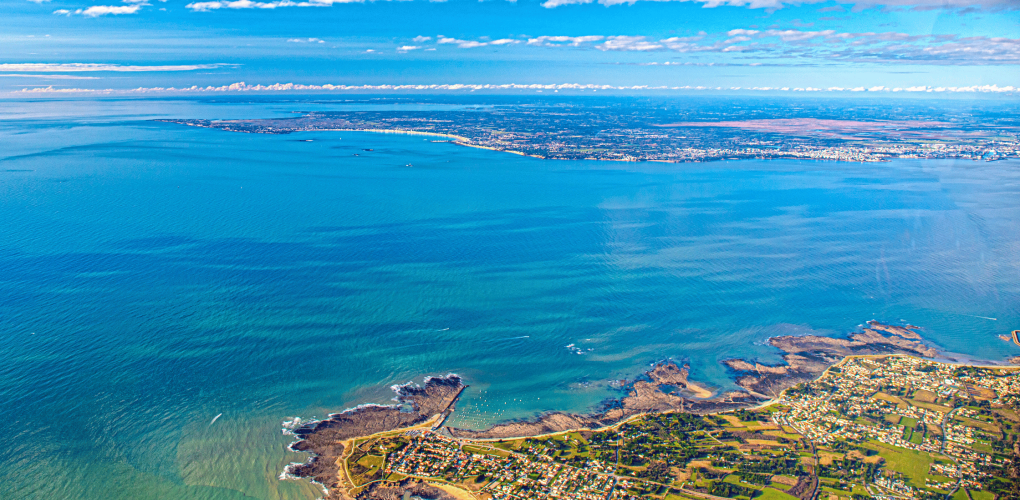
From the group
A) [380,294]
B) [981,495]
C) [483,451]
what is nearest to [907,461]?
[981,495]

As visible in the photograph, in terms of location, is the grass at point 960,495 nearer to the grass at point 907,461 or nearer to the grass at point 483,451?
the grass at point 907,461

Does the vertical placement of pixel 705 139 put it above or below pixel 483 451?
above

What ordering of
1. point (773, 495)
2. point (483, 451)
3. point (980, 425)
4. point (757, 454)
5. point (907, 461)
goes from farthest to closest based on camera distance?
point (980, 425) < point (483, 451) < point (757, 454) < point (907, 461) < point (773, 495)

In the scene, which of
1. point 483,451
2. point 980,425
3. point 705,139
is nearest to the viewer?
point 483,451

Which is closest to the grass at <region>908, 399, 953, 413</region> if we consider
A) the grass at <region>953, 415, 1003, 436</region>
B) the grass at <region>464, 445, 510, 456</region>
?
the grass at <region>953, 415, 1003, 436</region>

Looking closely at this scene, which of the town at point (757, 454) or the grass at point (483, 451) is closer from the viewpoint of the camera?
the town at point (757, 454)

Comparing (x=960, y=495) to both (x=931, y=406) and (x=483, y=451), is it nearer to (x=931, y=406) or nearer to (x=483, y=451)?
(x=931, y=406)

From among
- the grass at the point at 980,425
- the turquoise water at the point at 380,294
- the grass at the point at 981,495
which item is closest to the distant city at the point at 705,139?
the turquoise water at the point at 380,294
